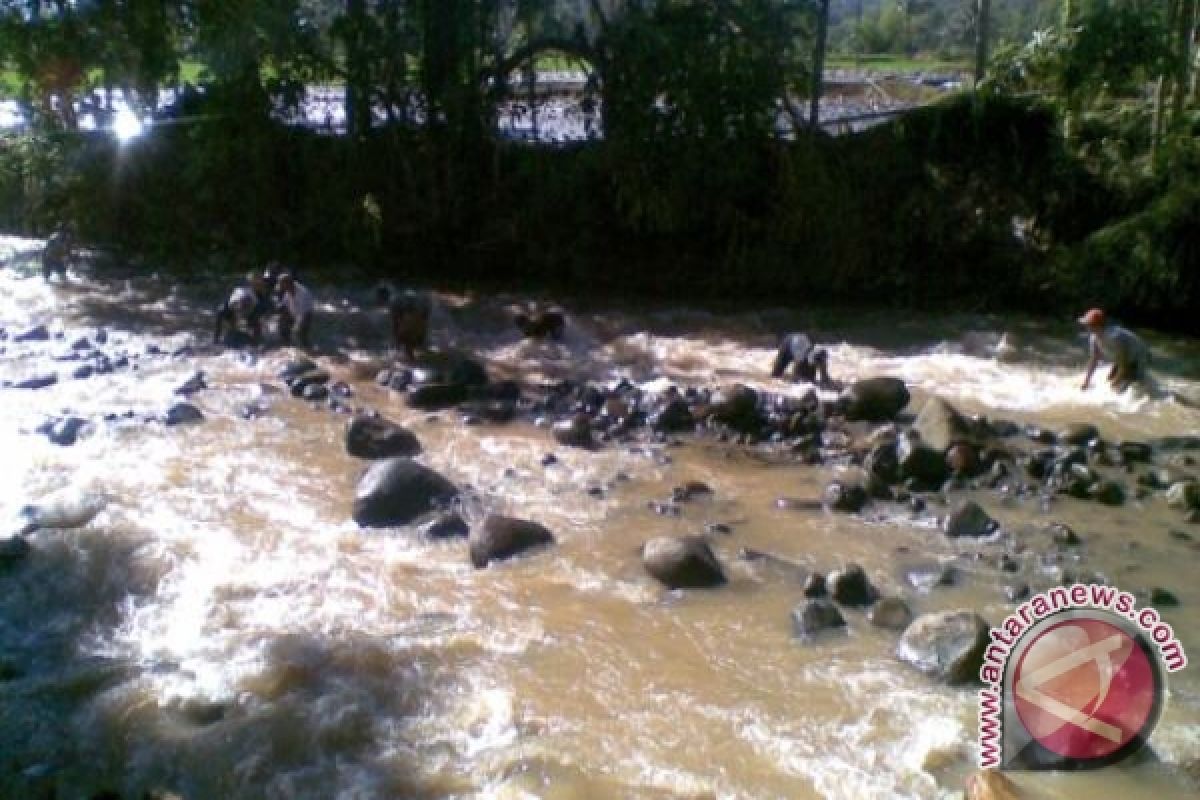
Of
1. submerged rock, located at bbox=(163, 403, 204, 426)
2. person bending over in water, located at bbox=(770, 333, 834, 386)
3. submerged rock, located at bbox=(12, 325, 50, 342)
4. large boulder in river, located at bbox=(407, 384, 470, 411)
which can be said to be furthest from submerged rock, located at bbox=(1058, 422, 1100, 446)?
submerged rock, located at bbox=(12, 325, 50, 342)

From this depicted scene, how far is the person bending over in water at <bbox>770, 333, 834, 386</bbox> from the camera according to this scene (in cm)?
1236

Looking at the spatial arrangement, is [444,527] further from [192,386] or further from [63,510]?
[192,386]

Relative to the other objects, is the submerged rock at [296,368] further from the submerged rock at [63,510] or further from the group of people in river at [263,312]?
the submerged rock at [63,510]

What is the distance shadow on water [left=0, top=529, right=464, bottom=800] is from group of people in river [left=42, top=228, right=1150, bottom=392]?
609 cm

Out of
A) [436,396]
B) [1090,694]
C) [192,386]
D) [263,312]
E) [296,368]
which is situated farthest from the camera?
[263,312]

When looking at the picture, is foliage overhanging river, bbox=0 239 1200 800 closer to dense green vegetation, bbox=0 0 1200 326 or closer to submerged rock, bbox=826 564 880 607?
submerged rock, bbox=826 564 880 607

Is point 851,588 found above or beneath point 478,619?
above

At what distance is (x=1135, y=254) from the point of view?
14242 mm

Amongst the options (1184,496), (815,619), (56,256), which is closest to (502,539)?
(815,619)

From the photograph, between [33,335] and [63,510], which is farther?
[33,335]

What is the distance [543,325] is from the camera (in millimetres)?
14344

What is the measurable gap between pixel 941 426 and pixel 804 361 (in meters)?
2.33

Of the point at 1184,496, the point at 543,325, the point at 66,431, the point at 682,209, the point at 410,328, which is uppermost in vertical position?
the point at 682,209

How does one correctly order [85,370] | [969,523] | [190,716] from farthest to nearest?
[85,370] → [969,523] → [190,716]
